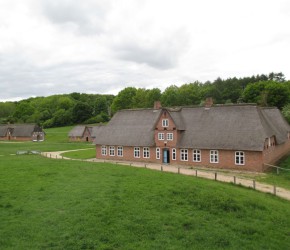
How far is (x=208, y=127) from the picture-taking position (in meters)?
37.2

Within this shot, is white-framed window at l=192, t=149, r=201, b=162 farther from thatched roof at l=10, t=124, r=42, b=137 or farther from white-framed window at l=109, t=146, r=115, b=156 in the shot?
thatched roof at l=10, t=124, r=42, b=137

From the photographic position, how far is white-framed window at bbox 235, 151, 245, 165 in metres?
33.2

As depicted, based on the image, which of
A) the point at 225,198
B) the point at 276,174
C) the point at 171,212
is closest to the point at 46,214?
the point at 171,212

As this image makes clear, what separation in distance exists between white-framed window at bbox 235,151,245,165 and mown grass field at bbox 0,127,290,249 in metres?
12.8

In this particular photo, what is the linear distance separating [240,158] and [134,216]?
22175mm

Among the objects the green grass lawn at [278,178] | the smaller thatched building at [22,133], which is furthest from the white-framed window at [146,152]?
the smaller thatched building at [22,133]

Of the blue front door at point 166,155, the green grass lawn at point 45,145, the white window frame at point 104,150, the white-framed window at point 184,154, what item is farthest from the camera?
the green grass lawn at point 45,145

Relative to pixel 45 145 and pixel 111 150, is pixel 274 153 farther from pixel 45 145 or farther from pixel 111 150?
pixel 45 145

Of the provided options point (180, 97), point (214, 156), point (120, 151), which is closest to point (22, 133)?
point (180, 97)

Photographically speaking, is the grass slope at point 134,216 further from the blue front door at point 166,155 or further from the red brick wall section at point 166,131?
the blue front door at point 166,155

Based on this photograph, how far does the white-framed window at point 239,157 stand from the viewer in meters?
33.2

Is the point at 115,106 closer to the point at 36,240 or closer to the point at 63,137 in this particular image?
the point at 63,137

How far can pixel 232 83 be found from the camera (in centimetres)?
10644

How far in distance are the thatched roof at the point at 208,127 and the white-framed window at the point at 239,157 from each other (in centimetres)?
70
